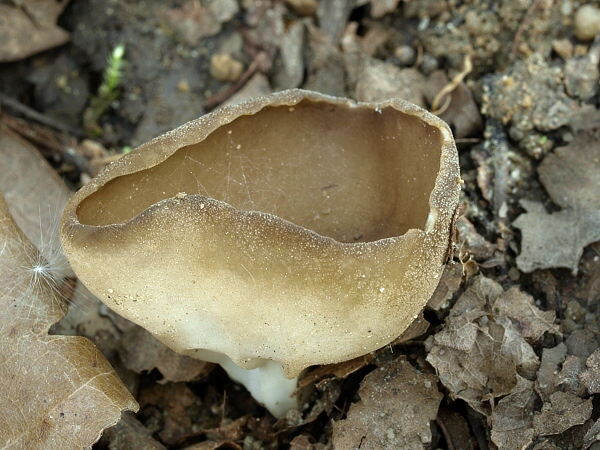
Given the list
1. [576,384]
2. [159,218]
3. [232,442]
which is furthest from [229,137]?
[576,384]

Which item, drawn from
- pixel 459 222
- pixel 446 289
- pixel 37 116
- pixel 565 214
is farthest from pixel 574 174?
pixel 37 116

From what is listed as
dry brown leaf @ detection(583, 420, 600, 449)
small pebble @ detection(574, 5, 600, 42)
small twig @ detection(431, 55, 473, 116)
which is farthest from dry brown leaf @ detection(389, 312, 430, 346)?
small pebble @ detection(574, 5, 600, 42)

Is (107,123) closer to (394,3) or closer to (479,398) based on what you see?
(394,3)

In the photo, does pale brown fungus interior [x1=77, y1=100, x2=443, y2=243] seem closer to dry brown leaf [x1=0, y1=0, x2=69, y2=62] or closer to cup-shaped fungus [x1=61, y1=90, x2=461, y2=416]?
cup-shaped fungus [x1=61, y1=90, x2=461, y2=416]

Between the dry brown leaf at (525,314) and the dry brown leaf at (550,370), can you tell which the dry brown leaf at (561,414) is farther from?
the dry brown leaf at (525,314)

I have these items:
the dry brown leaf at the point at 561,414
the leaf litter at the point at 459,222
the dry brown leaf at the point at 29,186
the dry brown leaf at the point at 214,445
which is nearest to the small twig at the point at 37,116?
the leaf litter at the point at 459,222

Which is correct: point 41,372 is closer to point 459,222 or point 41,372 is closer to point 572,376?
point 459,222
